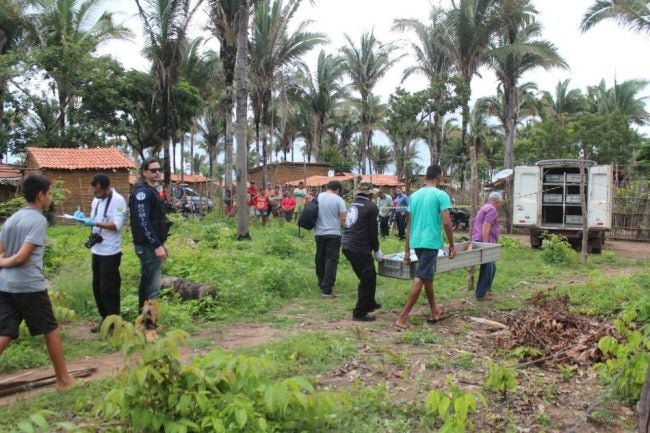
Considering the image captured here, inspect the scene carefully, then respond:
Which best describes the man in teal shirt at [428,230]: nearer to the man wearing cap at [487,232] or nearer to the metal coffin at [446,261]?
the metal coffin at [446,261]

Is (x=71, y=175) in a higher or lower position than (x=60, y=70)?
lower

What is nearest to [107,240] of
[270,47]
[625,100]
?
[270,47]

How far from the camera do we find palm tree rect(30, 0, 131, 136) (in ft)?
76.5

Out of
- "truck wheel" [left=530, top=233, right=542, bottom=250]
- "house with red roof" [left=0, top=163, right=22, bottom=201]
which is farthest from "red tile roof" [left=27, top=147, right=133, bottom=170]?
"truck wheel" [left=530, top=233, right=542, bottom=250]

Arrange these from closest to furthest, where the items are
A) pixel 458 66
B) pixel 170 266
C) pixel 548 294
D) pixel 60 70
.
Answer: pixel 548 294
pixel 170 266
pixel 60 70
pixel 458 66

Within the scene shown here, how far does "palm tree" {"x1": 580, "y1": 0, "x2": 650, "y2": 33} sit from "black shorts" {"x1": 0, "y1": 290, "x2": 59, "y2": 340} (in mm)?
19281

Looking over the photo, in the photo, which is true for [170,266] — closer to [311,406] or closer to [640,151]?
[311,406]

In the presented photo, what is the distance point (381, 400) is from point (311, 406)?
87 centimetres

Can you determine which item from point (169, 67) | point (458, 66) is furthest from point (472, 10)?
point (169, 67)

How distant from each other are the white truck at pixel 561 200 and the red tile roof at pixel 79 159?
1433 cm

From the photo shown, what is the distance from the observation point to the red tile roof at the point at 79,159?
19.5m

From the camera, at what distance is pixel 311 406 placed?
3.12 meters

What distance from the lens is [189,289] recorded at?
704cm

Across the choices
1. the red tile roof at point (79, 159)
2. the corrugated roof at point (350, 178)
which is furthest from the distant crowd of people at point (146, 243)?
the corrugated roof at point (350, 178)
